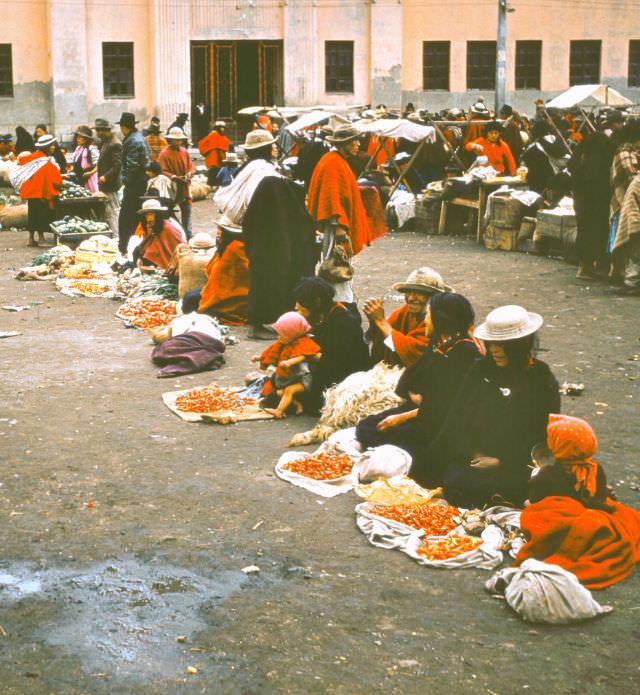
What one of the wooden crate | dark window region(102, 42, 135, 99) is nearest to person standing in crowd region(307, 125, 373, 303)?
the wooden crate

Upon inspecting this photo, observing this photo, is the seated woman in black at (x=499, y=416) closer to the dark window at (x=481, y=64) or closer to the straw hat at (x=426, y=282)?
the straw hat at (x=426, y=282)

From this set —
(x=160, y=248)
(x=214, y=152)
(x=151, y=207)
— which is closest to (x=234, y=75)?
(x=214, y=152)

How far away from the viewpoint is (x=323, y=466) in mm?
6492

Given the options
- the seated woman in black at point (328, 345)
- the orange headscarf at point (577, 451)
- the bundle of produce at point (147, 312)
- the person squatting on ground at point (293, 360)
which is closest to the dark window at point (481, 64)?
the bundle of produce at point (147, 312)

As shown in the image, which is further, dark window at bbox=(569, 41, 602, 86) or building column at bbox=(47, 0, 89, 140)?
dark window at bbox=(569, 41, 602, 86)

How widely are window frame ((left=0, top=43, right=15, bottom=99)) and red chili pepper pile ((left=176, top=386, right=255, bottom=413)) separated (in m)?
26.3

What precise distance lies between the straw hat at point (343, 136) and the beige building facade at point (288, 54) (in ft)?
73.9

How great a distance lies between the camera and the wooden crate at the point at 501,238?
15.3 meters

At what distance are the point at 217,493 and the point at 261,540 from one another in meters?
0.74

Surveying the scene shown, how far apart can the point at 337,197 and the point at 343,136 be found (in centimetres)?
66

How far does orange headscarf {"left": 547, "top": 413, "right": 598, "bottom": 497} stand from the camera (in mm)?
5285

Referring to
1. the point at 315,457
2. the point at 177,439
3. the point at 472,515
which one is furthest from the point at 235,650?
the point at 177,439

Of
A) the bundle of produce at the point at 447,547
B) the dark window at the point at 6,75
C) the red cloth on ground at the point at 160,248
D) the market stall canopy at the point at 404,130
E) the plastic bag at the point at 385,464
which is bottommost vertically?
the bundle of produce at the point at 447,547

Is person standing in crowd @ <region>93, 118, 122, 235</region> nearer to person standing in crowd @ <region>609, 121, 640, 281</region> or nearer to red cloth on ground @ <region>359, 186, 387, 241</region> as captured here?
red cloth on ground @ <region>359, 186, 387, 241</region>
